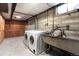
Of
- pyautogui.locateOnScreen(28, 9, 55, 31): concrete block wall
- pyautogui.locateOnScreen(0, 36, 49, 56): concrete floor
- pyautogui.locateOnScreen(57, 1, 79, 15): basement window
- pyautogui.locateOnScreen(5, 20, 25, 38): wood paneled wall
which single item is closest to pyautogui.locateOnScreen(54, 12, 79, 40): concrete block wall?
pyautogui.locateOnScreen(57, 1, 79, 15): basement window

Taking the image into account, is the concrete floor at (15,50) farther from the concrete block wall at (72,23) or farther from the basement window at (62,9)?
the basement window at (62,9)

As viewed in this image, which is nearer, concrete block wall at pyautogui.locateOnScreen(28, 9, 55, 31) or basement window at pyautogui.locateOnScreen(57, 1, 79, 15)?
basement window at pyautogui.locateOnScreen(57, 1, 79, 15)

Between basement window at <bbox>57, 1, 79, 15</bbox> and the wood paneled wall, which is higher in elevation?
basement window at <bbox>57, 1, 79, 15</bbox>

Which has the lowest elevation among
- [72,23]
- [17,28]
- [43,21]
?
[17,28]

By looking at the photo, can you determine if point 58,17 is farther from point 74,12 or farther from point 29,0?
point 29,0

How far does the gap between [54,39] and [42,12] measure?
1.52 metres

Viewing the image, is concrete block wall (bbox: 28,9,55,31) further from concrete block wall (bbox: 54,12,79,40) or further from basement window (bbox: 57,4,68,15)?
concrete block wall (bbox: 54,12,79,40)

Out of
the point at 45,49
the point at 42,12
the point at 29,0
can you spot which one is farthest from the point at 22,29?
the point at 29,0

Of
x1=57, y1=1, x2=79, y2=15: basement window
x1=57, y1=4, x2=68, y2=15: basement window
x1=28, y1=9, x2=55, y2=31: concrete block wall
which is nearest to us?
x1=57, y1=1, x2=79, y2=15: basement window

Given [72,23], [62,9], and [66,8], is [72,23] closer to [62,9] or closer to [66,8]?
[66,8]

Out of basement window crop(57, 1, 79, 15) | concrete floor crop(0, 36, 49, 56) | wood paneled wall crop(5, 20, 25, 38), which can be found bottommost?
concrete floor crop(0, 36, 49, 56)

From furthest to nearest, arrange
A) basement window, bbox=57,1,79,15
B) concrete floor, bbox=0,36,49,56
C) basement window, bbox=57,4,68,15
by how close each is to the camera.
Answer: concrete floor, bbox=0,36,49,56 → basement window, bbox=57,4,68,15 → basement window, bbox=57,1,79,15

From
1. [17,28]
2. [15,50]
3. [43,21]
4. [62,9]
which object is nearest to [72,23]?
[62,9]

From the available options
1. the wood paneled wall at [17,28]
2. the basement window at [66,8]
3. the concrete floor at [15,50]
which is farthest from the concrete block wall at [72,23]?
the wood paneled wall at [17,28]
